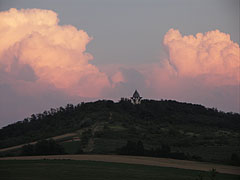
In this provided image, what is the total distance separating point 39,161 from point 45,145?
60.1 ft

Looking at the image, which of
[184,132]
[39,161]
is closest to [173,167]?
[39,161]

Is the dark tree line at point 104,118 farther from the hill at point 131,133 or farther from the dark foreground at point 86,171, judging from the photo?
the dark foreground at point 86,171

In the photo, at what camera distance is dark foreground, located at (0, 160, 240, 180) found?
54900 mm

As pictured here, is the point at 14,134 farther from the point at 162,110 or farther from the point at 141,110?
the point at 162,110

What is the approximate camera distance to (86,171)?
6056 cm

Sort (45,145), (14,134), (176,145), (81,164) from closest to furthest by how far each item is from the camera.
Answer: (81,164) < (45,145) < (176,145) < (14,134)

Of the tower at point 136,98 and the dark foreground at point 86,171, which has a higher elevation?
the tower at point 136,98

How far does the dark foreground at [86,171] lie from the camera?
5490 centimetres

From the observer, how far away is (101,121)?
140m

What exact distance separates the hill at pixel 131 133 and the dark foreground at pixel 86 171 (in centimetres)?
2082

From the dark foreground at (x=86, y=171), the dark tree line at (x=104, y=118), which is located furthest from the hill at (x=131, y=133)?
the dark foreground at (x=86, y=171)

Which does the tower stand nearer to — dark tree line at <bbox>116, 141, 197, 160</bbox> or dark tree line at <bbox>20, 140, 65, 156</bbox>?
dark tree line at <bbox>116, 141, 197, 160</bbox>

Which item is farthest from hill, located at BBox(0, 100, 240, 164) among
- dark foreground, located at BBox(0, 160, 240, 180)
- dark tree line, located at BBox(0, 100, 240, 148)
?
dark foreground, located at BBox(0, 160, 240, 180)

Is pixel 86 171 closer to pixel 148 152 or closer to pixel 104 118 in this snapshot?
pixel 148 152
